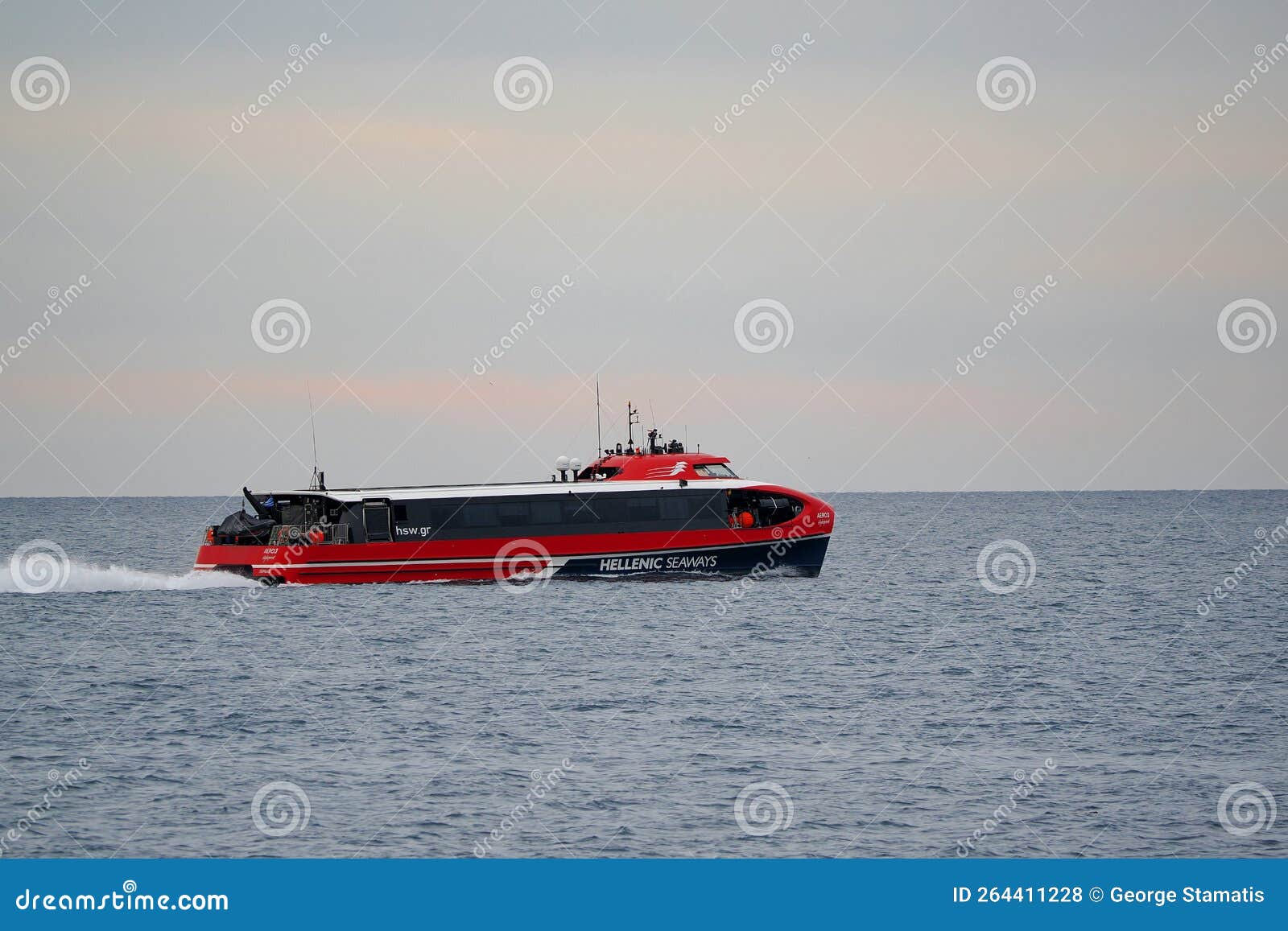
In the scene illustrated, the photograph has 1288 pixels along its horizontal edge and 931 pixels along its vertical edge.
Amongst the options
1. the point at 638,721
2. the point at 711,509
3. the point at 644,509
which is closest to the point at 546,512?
the point at 644,509

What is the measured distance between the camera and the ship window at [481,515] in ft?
160

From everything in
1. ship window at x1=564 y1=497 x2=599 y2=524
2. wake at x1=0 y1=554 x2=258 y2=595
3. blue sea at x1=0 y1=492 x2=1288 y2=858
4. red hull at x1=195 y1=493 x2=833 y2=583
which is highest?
wake at x1=0 y1=554 x2=258 y2=595

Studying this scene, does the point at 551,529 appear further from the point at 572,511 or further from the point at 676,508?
the point at 676,508

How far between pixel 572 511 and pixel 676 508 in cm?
362

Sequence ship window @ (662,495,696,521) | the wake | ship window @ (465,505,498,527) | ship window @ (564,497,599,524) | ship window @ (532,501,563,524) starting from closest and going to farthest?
ship window @ (662,495,696,521) → ship window @ (564,497,599,524) → ship window @ (532,501,563,524) → ship window @ (465,505,498,527) → the wake

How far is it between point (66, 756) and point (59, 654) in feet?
46.3

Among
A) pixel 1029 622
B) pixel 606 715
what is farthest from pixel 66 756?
pixel 1029 622

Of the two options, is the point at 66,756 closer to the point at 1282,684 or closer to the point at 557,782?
the point at 557,782

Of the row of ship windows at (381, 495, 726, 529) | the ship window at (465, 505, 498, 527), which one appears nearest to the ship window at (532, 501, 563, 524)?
the row of ship windows at (381, 495, 726, 529)

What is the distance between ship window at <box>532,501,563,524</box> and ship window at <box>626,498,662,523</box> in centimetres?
245

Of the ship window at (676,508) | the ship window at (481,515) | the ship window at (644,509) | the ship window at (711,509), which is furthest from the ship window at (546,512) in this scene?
the ship window at (711,509)

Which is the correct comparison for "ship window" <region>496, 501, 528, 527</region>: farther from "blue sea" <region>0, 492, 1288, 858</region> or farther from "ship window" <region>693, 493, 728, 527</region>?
"ship window" <region>693, 493, 728, 527</region>

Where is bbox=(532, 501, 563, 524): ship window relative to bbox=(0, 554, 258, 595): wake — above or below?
below

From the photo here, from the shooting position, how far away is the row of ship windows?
4806cm
